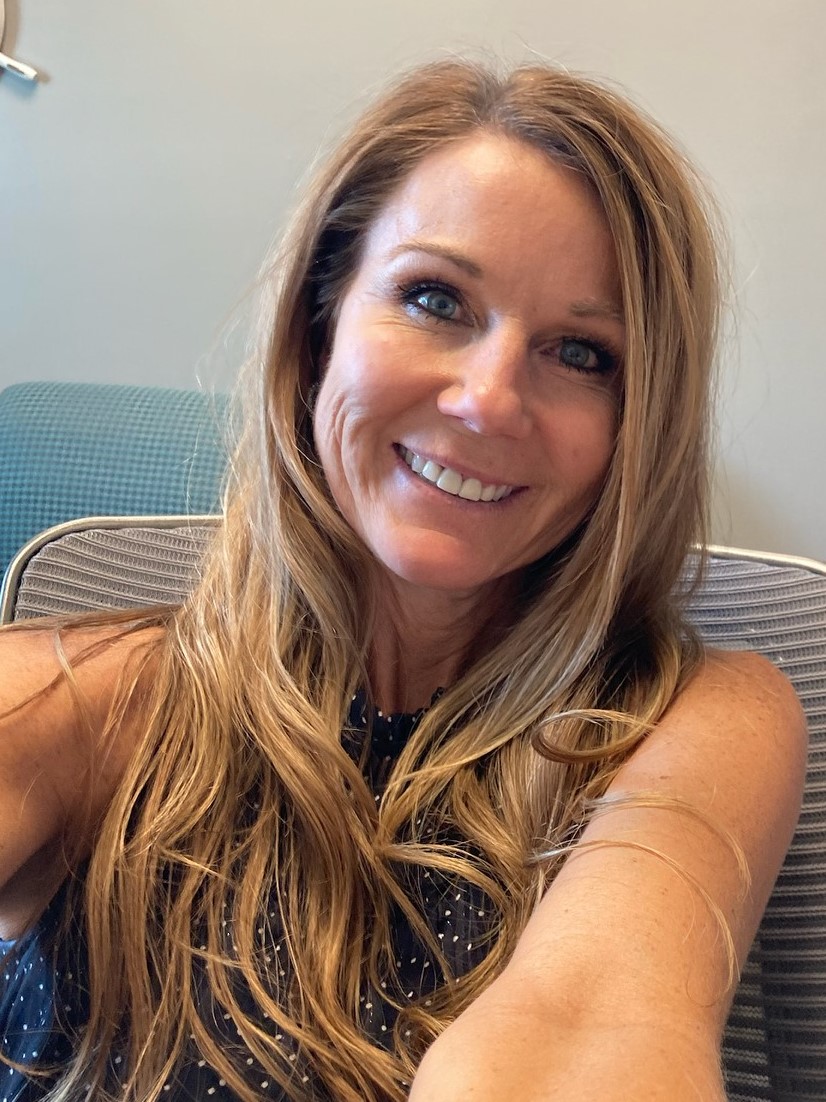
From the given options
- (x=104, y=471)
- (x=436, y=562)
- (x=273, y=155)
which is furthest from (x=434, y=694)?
(x=273, y=155)

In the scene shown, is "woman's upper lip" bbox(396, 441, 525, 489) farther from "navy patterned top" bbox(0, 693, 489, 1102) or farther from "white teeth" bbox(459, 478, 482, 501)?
"navy patterned top" bbox(0, 693, 489, 1102)

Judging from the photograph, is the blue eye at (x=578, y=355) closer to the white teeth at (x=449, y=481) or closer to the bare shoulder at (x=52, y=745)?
the white teeth at (x=449, y=481)

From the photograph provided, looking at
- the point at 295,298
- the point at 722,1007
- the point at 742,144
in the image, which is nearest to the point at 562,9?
the point at 742,144

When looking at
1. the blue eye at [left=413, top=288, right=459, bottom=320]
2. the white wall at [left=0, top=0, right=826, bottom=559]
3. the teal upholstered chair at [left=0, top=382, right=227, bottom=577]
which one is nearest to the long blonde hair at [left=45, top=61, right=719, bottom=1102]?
the blue eye at [left=413, top=288, right=459, bottom=320]

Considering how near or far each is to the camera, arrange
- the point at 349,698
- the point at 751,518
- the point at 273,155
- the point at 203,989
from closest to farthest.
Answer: the point at 203,989, the point at 349,698, the point at 751,518, the point at 273,155

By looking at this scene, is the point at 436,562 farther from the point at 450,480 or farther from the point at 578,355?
the point at 578,355

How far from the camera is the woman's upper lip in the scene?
2.55ft

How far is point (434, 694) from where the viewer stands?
0.91m

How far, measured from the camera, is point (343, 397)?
31.4 inches

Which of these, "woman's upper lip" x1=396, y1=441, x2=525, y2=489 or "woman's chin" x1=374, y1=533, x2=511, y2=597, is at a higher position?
"woman's upper lip" x1=396, y1=441, x2=525, y2=489

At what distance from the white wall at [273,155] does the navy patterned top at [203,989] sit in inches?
39.2

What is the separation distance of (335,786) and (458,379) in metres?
0.36

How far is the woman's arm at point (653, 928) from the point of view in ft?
1.43

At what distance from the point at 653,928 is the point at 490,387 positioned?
418mm
